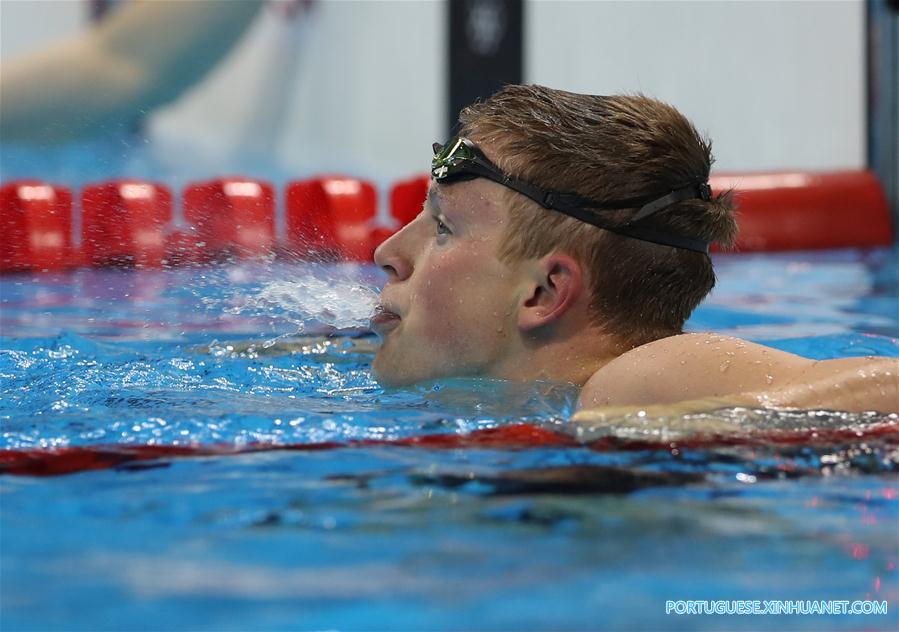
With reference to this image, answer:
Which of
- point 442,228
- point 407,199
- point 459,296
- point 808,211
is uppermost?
point 442,228

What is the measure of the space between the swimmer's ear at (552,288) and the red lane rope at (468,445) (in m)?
0.29

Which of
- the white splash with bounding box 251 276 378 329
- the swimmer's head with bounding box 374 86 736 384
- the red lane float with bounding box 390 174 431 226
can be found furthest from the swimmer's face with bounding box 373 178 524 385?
the red lane float with bounding box 390 174 431 226

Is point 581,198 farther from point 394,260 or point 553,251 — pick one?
point 394,260

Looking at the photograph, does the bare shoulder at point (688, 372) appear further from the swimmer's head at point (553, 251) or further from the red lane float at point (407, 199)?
the red lane float at point (407, 199)

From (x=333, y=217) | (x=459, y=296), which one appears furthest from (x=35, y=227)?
(x=459, y=296)

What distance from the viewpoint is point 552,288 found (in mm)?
2020

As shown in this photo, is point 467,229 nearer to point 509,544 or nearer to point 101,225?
point 509,544

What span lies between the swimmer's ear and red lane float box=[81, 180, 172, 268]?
145 inches

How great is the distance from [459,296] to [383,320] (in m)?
0.17

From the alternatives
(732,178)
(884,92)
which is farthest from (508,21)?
(884,92)

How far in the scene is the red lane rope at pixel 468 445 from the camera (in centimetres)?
168

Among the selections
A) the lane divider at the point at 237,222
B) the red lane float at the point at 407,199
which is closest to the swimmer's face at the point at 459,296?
the lane divider at the point at 237,222

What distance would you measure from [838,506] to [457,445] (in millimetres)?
534

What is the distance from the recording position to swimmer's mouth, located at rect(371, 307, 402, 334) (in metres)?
2.11
